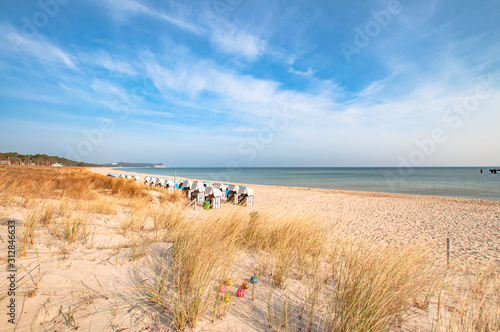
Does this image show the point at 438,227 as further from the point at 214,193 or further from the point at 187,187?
the point at 187,187

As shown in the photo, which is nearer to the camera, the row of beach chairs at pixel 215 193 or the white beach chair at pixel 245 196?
the row of beach chairs at pixel 215 193

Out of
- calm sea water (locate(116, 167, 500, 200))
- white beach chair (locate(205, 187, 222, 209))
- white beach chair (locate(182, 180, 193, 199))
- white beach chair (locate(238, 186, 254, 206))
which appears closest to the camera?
white beach chair (locate(205, 187, 222, 209))

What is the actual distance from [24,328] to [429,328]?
2.79 meters

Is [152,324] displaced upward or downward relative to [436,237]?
upward

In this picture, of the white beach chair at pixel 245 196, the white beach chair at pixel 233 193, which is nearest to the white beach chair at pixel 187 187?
the white beach chair at pixel 233 193

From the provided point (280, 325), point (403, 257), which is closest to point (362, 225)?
point (403, 257)

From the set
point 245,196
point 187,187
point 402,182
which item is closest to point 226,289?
point 245,196

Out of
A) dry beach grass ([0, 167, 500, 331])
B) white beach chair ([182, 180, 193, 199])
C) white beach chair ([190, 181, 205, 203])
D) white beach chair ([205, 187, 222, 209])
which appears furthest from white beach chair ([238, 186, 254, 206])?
dry beach grass ([0, 167, 500, 331])

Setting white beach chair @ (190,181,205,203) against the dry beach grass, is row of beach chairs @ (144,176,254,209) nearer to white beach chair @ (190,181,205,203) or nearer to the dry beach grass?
white beach chair @ (190,181,205,203)

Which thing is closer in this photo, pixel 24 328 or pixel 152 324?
pixel 24 328

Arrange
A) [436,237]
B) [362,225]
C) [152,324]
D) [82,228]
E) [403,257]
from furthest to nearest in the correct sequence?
1. [362,225]
2. [436,237]
3. [82,228]
4. [403,257]
5. [152,324]

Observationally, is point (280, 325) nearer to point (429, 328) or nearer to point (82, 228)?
point (429, 328)

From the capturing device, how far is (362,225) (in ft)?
24.2

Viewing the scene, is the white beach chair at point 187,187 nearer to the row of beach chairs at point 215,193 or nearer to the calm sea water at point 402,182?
the row of beach chairs at point 215,193
